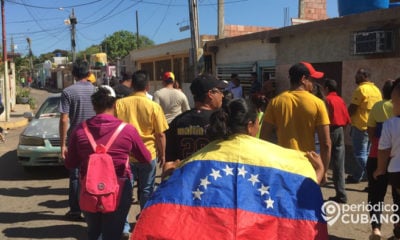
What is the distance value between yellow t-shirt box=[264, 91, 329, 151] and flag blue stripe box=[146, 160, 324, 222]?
180 cm

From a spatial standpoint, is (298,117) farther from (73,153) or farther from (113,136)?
(73,153)

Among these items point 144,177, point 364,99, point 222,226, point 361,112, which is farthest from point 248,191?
point 361,112

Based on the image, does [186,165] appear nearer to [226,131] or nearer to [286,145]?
[226,131]

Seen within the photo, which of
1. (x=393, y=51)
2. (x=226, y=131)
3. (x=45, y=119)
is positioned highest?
(x=393, y=51)

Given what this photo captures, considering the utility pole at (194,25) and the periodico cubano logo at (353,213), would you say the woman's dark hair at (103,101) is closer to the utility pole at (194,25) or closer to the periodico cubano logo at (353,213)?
the periodico cubano logo at (353,213)

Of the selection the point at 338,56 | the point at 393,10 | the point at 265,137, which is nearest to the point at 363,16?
the point at 393,10

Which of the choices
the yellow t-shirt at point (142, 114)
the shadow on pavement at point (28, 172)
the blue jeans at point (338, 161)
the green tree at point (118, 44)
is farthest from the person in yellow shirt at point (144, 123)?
the green tree at point (118, 44)

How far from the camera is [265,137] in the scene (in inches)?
167

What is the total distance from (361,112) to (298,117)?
322 centimetres

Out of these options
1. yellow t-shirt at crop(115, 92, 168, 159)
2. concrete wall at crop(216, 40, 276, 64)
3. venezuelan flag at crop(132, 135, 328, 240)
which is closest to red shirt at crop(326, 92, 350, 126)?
yellow t-shirt at crop(115, 92, 168, 159)

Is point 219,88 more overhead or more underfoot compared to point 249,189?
more overhead

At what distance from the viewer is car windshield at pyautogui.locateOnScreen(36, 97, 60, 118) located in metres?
9.22

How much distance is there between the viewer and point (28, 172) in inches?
342

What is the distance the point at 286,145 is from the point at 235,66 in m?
12.2
